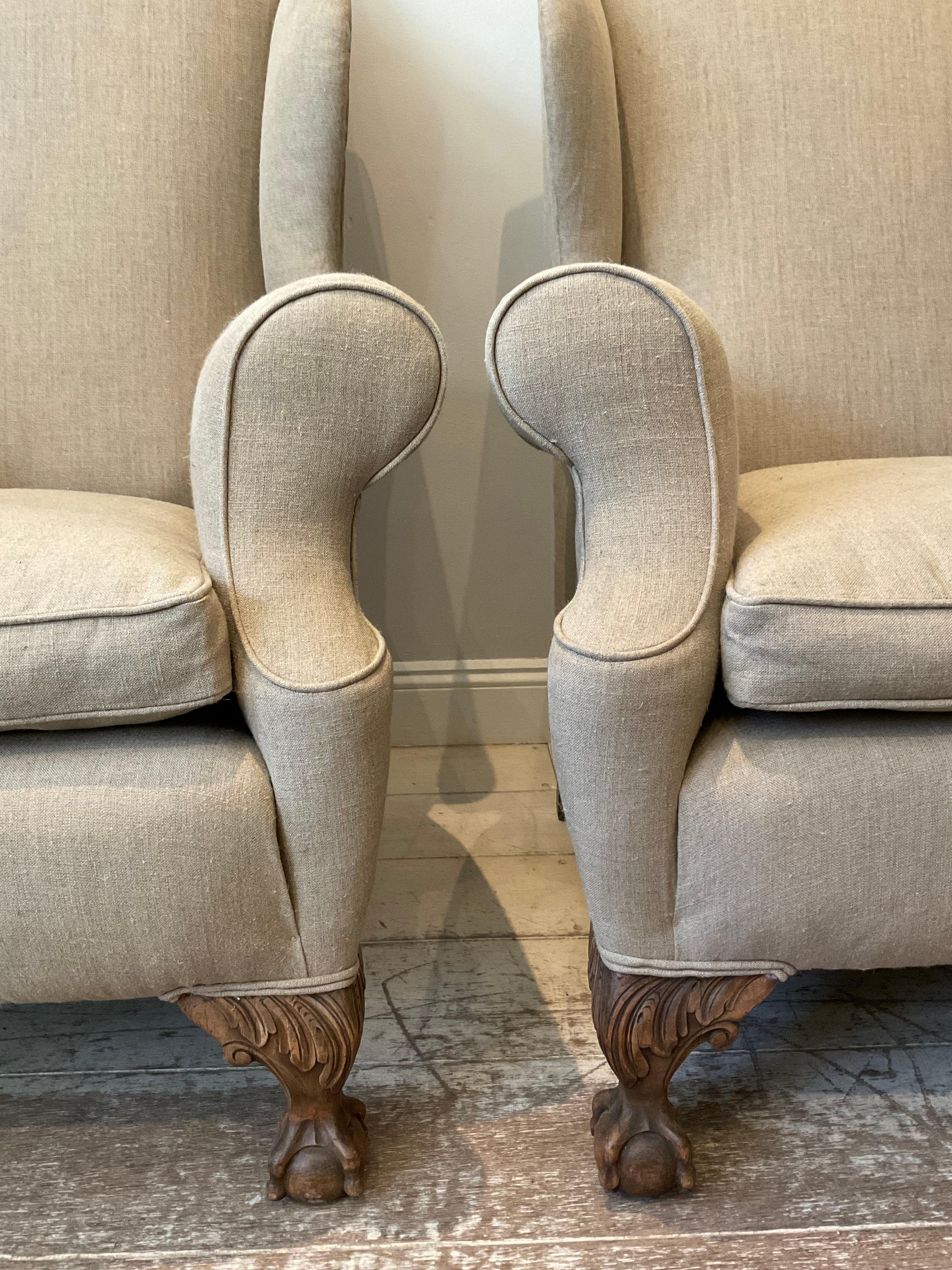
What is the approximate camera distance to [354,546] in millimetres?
845

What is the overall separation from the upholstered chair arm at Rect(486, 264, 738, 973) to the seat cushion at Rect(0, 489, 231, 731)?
254 mm

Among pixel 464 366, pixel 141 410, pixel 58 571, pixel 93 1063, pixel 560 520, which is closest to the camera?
pixel 58 571

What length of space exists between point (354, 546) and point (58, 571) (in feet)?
0.76

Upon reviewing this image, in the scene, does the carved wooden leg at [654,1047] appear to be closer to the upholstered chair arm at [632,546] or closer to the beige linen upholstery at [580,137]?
the upholstered chair arm at [632,546]

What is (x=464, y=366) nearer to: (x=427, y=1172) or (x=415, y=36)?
(x=415, y=36)

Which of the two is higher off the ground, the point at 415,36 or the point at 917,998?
the point at 415,36

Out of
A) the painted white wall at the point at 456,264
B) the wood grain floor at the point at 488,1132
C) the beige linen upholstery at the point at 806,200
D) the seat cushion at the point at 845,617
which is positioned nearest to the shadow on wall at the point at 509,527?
the painted white wall at the point at 456,264

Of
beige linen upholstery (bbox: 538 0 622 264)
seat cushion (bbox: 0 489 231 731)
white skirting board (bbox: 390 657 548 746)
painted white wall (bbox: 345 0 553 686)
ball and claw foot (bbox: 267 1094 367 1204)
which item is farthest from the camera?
white skirting board (bbox: 390 657 548 746)

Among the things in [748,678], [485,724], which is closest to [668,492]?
[748,678]

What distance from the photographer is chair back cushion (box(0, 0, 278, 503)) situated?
111 centimetres

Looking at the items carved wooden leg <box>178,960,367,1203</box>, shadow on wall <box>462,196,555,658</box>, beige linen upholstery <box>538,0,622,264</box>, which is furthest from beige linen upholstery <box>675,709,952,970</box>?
shadow on wall <box>462,196,555,658</box>

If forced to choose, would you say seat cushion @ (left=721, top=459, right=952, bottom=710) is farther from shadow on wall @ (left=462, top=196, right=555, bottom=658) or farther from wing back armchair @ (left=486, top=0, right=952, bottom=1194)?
shadow on wall @ (left=462, top=196, right=555, bottom=658)

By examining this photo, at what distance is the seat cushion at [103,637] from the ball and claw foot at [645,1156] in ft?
1.48

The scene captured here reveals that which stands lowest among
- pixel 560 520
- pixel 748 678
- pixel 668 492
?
pixel 560 520
